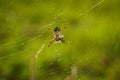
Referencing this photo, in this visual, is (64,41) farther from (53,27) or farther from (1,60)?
(1,60)

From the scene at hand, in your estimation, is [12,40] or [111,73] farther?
[111,73]

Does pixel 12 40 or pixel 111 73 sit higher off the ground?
pixel 12 40

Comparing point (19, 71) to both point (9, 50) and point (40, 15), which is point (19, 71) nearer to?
point (9, 50)

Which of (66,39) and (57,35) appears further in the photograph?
(66,39)

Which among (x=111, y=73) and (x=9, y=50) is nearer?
(x=9, y=50)

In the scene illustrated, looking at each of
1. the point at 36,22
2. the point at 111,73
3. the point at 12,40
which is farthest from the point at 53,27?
the point at 111,73

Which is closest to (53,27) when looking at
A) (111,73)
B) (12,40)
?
(12,40)
